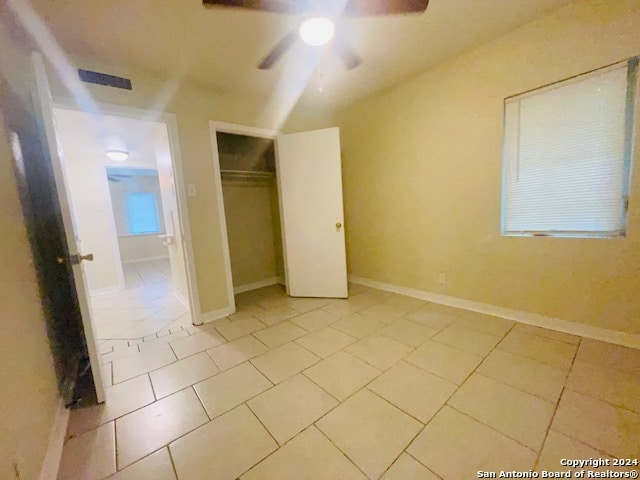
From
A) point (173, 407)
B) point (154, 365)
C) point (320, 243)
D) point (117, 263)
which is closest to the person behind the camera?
point (173, 407)

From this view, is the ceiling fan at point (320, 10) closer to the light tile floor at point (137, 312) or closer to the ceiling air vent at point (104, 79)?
the ceiling air vent at point (104, 79)

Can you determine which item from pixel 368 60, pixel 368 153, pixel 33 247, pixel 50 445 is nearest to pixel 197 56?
pixel 368 60

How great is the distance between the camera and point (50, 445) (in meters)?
1.13

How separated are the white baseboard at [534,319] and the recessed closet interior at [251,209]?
6.18 feet

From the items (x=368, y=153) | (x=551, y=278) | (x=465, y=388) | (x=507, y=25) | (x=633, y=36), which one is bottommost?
(x=465, y=388)

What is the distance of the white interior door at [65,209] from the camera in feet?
4.42

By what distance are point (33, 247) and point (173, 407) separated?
1.25m

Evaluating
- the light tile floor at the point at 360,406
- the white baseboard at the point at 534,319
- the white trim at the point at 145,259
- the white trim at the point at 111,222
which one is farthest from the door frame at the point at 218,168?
the white trim at the point at 145,259

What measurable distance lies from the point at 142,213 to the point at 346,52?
7.17m

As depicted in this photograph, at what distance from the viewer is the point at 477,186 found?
7.43 ft

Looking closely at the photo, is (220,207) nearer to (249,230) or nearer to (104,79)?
(249,230)

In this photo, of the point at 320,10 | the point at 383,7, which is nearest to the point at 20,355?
the point at 320,10

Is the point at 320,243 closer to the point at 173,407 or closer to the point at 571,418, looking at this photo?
the point at 173,407

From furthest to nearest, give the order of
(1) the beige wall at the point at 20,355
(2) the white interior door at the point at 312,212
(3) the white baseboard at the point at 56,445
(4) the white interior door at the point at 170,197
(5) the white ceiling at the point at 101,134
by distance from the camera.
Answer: (2) the white interior door at the point at 312,212
(5) the white ceiling at the point at 101,134
(4) the white interior door at the point at 170,197
(3) the white baseboard at the point at 56,445
(1) the beige wall at the point at 20,355
